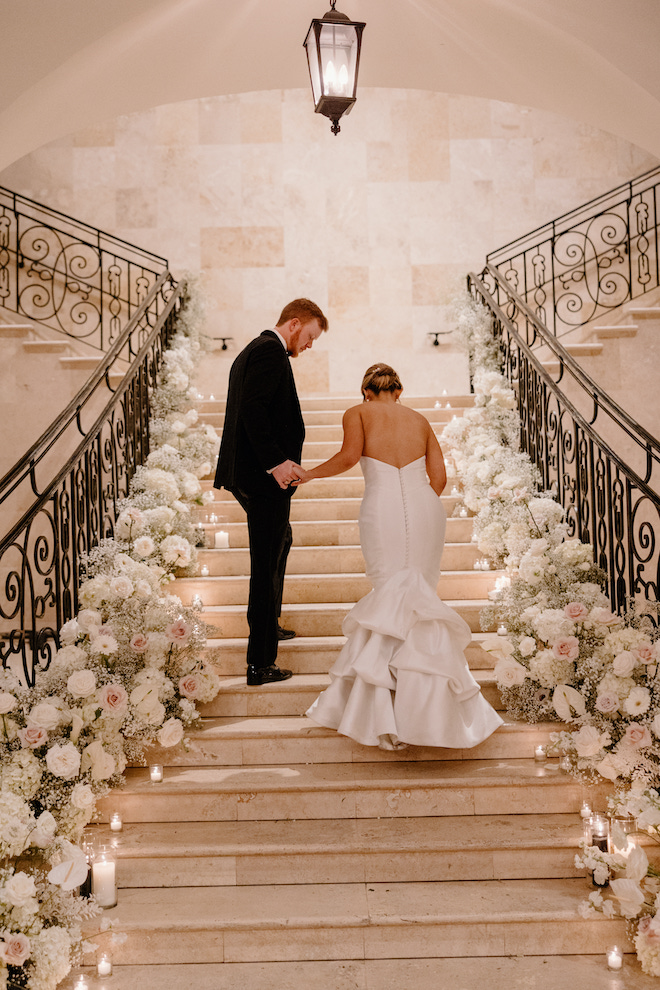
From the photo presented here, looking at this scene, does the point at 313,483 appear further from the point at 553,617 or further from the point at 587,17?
the point at 587,17

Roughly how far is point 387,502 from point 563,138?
787 centimetres

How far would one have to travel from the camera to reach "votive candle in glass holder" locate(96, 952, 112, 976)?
273 centimetres

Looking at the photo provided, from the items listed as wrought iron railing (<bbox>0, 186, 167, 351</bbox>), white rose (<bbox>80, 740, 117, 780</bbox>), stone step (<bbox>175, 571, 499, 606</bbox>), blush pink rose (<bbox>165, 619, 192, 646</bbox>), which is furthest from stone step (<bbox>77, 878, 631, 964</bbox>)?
wrought iron railing (<bbox>0, 186, 167, 351</bbox>)

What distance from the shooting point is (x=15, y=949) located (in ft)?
8.09

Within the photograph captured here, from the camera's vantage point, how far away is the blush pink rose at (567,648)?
3660 mm

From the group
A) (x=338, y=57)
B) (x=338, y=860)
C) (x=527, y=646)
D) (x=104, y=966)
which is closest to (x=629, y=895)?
(x=338, y=860)

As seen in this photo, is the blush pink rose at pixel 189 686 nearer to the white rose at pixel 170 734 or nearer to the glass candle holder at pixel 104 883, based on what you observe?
the white rose at pixel 170 734

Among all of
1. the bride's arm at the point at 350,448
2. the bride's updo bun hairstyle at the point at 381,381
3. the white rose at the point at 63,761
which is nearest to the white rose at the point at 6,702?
the white rose at the point at 63,761

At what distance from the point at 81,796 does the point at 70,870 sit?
396mm

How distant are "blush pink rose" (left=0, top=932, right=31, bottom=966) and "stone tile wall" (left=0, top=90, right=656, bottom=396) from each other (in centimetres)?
790

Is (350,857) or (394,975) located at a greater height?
(350,857)

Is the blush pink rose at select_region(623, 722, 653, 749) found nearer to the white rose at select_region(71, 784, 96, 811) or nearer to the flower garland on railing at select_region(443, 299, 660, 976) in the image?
the flower garland on railing at select_region(443, 299, 660, 976)

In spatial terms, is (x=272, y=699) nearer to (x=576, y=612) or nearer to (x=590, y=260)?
(x=576, y=612)

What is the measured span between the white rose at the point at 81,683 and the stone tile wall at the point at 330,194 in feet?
22.5
